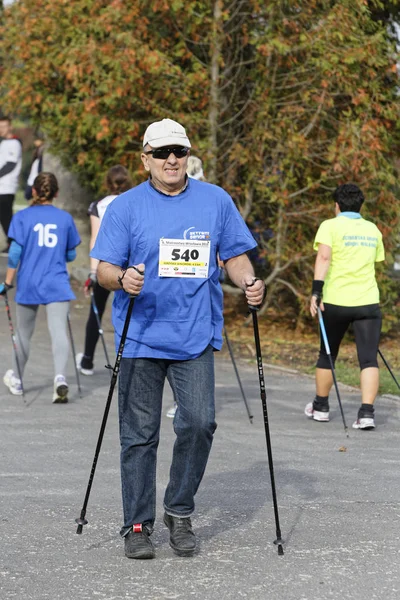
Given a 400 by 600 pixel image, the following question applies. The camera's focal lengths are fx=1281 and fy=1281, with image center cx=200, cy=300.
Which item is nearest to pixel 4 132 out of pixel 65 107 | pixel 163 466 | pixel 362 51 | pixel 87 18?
pixel 65 107

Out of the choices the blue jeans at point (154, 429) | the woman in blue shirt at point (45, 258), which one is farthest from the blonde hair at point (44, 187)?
the blue jeans at point (154, 429)

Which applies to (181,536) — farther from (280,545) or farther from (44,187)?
(44,187)

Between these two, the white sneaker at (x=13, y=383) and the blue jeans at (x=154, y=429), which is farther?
the white sneaker at (x=13, y=383)

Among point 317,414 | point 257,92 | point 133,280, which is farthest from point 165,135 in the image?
point 257,92

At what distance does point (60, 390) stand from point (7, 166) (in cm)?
764

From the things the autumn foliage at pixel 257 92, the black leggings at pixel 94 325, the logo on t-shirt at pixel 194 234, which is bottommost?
the black leggings at pixel 94 325

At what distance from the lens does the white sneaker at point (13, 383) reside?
405 inches

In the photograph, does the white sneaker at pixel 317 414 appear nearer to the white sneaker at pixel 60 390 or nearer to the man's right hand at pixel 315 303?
the man's right hand at pixel 315 303

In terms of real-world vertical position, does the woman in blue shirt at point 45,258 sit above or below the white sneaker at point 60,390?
above

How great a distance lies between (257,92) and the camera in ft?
45.9

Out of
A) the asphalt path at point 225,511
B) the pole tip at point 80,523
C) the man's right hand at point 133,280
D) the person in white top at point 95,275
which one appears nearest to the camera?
the asphalt path at point 225,511

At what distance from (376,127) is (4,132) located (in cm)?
534

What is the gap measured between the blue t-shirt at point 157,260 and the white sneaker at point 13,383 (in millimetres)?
4646

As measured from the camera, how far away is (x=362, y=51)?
1308 centimetres
